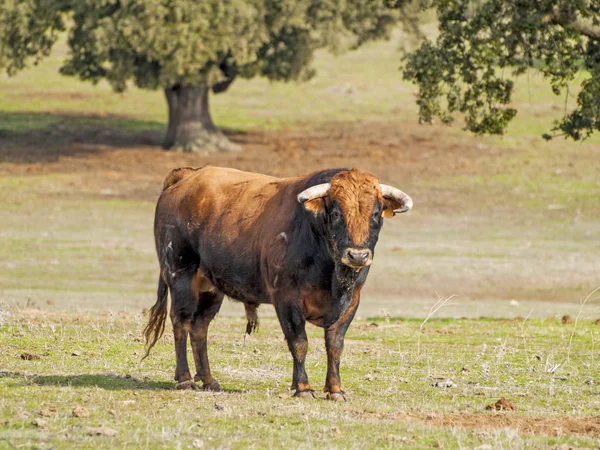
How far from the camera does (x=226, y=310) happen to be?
2186 centimetres

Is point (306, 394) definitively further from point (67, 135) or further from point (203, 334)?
point (67, 135)

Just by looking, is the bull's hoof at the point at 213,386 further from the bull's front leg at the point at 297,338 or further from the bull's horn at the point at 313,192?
the bull's horn at the point at 313,192

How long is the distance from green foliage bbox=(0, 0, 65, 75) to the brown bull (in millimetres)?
28614

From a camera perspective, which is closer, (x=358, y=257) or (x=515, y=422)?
(x=515, y=422)

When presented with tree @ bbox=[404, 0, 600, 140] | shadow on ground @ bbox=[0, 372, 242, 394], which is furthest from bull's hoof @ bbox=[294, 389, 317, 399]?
tree @ bbox=[404, 0, 600, 140]

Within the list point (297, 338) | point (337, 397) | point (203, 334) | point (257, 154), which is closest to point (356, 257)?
point (297, 338)

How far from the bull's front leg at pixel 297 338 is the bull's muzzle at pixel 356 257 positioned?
0.83 meters

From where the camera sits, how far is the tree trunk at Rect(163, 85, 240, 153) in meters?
42.9

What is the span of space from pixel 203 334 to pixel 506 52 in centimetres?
1040

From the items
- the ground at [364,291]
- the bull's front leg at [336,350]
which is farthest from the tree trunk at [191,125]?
the bull's front leg at [336,350]

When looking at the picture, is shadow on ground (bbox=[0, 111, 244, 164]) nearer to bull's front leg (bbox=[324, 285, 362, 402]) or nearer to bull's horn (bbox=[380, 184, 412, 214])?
bull's front leg (bbox=[324, 285, 362, 402])

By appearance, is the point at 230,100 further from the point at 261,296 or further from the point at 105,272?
the point at 261,296

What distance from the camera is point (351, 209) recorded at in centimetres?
1015

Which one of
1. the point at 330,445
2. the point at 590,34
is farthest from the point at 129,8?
the point at 330,445
